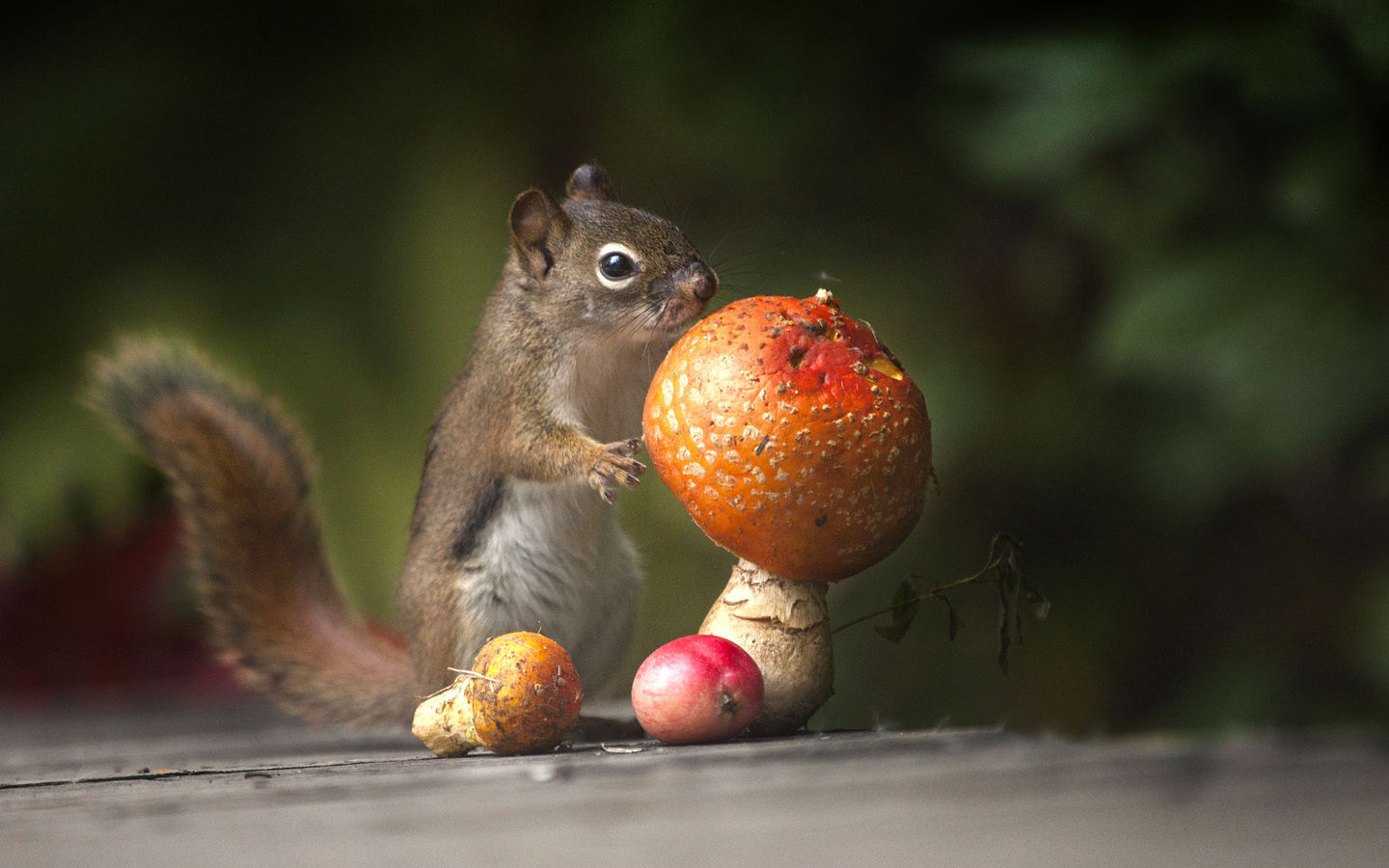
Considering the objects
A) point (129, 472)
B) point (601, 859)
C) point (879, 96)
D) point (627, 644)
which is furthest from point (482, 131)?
point (601, 859)

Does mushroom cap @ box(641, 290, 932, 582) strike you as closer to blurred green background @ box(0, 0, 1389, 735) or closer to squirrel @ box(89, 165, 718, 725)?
squirrel @ box(89, 165, 718, 725)

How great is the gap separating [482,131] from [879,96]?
68 centimetres

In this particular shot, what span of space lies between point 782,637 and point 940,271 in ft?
3.93

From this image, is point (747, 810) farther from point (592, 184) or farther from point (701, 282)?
point (592, 184)

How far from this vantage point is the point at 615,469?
886 millimetres

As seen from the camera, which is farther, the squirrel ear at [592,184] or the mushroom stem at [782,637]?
the squirrel ear at [592,184]

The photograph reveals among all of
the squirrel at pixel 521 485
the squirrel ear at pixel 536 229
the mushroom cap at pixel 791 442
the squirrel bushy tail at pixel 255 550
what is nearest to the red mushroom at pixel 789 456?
the mushroom cap at pixel 791 442

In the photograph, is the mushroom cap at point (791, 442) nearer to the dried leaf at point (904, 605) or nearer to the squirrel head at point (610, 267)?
the dried leaf at point (904, 605)

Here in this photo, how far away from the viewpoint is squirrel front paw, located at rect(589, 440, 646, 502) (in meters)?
0.88

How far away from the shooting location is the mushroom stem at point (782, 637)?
815 mm

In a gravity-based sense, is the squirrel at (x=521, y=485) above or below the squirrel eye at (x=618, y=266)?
below

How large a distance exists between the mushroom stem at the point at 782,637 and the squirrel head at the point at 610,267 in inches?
9.3

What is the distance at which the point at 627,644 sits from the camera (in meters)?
1.04

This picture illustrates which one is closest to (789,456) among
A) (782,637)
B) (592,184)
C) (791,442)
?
(791,442)
